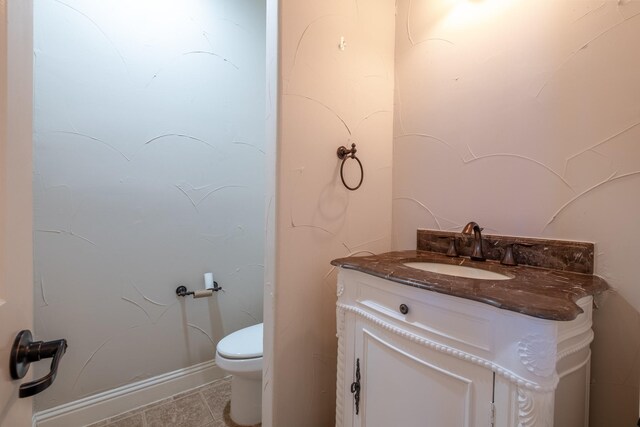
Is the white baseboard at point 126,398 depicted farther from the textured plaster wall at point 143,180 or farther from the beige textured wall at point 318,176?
the beige textured wall at point 318,176

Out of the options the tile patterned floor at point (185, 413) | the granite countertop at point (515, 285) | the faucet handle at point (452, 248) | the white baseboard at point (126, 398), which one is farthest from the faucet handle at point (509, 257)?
the white baseboard at point (126, 398)

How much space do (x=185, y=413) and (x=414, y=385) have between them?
4.60 feet

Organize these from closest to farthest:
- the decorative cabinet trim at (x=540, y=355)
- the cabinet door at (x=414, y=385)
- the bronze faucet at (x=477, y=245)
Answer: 1. the decorative cabinet trim at (x=540, y=355)
2. the cabinet door at (x=414, y=385)
3. the bronze faucet at (x=477, y=245)

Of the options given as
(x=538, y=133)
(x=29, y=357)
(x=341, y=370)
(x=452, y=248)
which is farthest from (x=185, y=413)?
(x=538, y=133)

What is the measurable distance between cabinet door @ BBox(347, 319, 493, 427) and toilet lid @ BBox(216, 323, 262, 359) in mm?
634

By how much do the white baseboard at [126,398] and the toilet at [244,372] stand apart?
42cm

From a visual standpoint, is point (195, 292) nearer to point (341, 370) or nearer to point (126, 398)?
point (126, 398)

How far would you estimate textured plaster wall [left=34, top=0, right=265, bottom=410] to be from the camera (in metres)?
1.33

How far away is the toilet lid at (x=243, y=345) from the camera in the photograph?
137cm

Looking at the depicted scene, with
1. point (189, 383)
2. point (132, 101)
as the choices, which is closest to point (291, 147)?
point (132, 101)

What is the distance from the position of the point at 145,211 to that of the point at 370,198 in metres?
1.25

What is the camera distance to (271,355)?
1.12 meters

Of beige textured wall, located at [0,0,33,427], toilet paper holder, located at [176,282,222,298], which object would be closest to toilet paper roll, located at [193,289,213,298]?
toilet paper holder, located at [176,282,222,298]

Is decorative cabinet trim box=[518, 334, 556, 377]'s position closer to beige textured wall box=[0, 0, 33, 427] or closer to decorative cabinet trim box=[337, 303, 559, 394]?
decorative cabinet trim box=[337, 303, 559, 394]
